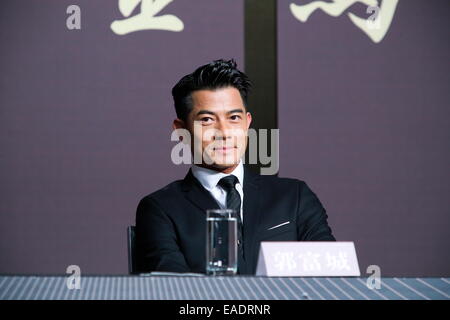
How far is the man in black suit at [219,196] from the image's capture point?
2096 millimetres

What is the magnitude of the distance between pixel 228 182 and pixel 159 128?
4.22ft

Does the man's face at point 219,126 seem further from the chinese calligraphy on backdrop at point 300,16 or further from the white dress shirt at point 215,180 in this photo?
the chinese calligraphy on backdrop at point 300,16

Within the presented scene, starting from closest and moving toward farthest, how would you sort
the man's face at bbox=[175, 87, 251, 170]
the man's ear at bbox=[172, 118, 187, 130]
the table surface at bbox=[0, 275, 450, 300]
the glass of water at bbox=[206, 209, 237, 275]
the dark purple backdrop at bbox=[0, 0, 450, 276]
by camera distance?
the table surface at bbox=[0, 275, 450, 300] → the glass of water at bbox=[206, 209, 237, 275] → the man's face at bbox=[175, 87, 251, 170] → the man's ear at bbox=[172, 118, 187, 130] → the dark purple backdrop at bbox=[0, 0, 450, 276]

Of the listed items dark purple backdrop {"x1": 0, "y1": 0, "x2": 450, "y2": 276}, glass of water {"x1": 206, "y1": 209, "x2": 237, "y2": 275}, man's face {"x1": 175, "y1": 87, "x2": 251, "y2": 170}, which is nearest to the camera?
glass of water {"x1": 206, "y1": 209, "x2": 237, "y2": 275}

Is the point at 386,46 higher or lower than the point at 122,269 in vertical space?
higher

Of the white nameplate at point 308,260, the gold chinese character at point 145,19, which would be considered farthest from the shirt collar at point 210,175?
the gold chinese character at point 145,19

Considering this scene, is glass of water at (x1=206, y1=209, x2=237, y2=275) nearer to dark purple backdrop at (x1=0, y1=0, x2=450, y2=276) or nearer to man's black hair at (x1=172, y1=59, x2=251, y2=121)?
man's black hair at (x1=172, y1=59, x2=251, y2=121)

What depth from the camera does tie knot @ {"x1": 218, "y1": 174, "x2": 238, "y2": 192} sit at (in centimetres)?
217

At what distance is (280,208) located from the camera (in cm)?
221

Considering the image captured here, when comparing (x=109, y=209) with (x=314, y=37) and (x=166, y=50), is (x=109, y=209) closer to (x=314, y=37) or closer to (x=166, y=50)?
(x=166, y=50)

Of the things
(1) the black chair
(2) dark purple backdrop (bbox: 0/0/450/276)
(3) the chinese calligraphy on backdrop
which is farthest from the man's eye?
(3) the chinese calligraphy on backdrop
